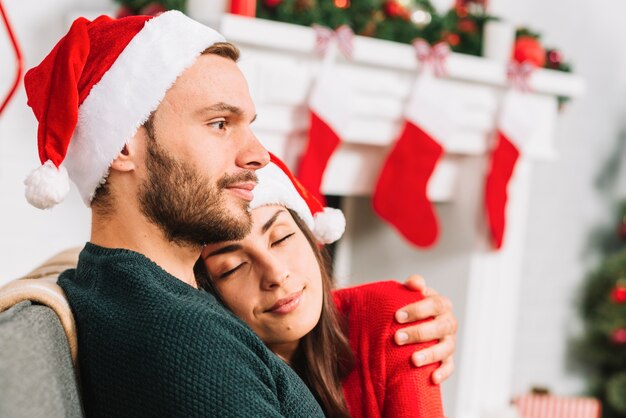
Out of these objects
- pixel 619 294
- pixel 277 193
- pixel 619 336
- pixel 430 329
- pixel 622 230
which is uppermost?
pixel 277 193

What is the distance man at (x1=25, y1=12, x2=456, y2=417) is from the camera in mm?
1102

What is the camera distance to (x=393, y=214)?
2.77 meters

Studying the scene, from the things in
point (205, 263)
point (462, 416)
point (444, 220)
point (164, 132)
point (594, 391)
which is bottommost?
point (594, 391)

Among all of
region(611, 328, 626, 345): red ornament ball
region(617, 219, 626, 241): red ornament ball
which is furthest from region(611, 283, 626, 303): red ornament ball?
region(617, 219, 626, 241): red ornament ball

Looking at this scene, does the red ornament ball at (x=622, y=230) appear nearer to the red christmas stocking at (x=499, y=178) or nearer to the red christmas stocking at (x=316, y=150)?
the red christmas stocking at (x=499, y=178)

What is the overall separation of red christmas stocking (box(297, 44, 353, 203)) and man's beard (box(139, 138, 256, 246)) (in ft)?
3.99

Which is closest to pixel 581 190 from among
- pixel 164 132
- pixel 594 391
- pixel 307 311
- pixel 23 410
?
pixel 594 391

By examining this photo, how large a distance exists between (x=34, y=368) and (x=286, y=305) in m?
0.52

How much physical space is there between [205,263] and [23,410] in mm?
527

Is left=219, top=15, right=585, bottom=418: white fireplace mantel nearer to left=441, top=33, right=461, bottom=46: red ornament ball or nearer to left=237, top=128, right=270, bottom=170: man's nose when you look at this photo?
left=441, top=33, right=461, bottom=46: red ornament ball

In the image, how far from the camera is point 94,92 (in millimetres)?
1227

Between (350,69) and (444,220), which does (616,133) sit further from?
(350,69)

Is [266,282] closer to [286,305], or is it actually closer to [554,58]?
[286,305]

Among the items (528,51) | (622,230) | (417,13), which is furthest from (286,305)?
(622,230)
